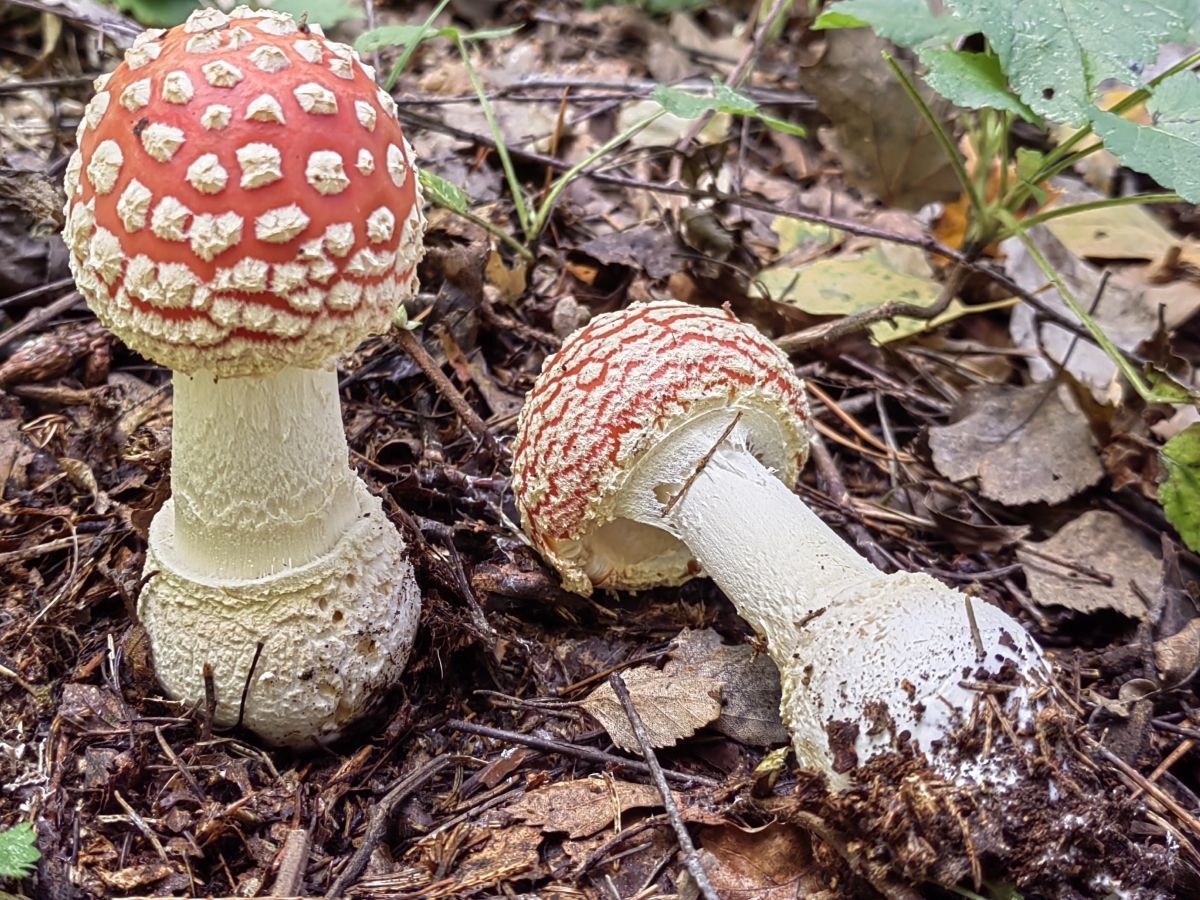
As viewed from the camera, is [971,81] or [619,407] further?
[971,81]

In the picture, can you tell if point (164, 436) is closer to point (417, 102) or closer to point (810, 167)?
point (417, 102)

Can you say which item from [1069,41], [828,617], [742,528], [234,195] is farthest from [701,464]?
[1069,41]

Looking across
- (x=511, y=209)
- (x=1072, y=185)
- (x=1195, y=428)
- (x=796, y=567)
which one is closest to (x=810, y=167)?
(x=1072, y=185)

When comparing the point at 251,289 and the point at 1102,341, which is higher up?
the point at 251,289

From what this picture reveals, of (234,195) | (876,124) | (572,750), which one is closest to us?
(234,195)

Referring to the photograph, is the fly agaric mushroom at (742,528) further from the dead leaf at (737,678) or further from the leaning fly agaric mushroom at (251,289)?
the leaning fly agaric mushroom at (251,289)

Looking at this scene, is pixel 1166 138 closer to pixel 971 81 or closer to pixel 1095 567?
pixel 971 81
